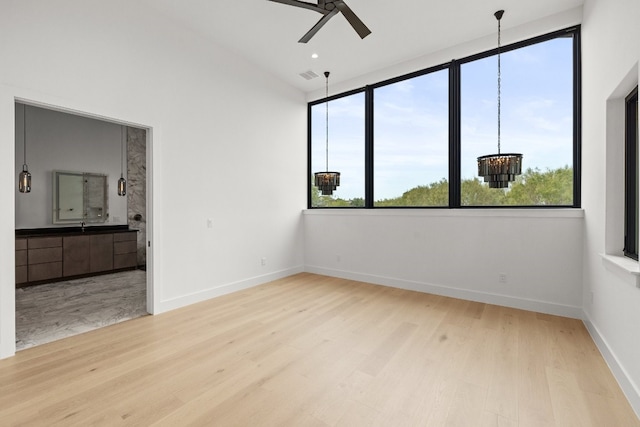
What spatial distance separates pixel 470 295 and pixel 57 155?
300 inches

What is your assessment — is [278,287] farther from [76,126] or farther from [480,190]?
[76,126]

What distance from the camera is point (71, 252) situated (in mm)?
5301

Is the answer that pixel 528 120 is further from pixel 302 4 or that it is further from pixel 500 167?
pixel 302 4

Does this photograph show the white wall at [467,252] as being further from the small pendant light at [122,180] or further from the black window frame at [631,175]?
the small pendant light at [122,180]

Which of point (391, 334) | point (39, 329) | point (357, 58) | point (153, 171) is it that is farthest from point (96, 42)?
point (391, 334)

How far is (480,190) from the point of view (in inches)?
161

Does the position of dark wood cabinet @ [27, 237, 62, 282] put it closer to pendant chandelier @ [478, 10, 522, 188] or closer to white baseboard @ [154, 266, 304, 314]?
white baseboard @ [154, 266, 304, 314]

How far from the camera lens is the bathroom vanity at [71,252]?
15.9 feet

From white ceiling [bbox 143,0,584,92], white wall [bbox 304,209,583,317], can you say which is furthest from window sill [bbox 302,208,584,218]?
white ceiling [bbox 143,0,584,92]

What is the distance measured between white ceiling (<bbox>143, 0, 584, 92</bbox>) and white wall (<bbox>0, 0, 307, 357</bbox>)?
38 cm

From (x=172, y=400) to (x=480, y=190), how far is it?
165 inches

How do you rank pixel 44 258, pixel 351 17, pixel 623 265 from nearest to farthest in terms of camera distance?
pixel 623 265, pixel 351 17, pixel 44 258

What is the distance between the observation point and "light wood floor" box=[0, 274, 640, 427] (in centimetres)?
180

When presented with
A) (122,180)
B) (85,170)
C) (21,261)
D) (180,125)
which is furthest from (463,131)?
(21,261)
